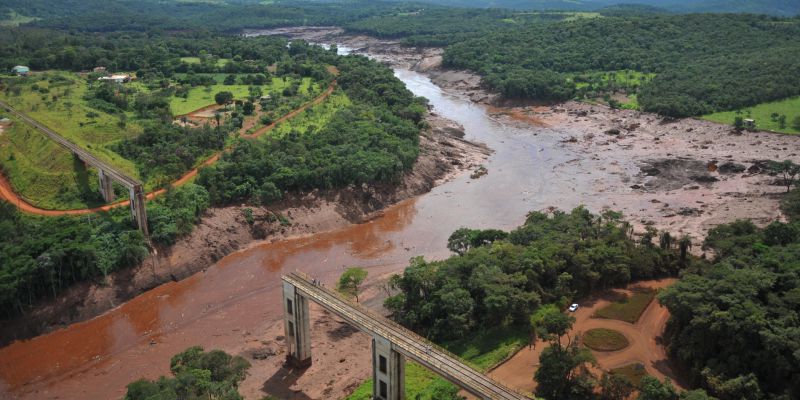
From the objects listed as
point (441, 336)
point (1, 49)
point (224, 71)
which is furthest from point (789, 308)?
point (1, 49)

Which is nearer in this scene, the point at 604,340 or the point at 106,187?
the point at 604,340

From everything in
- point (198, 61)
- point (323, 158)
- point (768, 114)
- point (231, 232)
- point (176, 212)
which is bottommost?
point (231, 232)

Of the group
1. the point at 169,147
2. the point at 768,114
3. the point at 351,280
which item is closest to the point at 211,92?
the point at 169,147

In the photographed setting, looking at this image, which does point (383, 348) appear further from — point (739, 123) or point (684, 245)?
point (739, 123)

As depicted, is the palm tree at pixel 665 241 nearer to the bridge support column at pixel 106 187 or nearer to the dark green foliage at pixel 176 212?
the dark green foliage at pixel 176 212

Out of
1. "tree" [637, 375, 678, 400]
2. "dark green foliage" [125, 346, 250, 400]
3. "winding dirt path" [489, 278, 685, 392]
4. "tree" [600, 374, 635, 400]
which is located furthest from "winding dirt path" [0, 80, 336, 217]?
"tree" [637, 375, 678, 400]

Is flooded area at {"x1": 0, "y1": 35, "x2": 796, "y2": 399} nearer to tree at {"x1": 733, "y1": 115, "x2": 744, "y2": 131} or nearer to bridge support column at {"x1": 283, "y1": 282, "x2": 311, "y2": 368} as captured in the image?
bridge support column at {"x1": 283, "y1": 282, "x2": 311, "y2": 368}

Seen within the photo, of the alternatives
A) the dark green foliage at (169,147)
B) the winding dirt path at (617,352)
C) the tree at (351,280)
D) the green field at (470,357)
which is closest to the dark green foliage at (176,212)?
the dark green foliage at (169,147)
